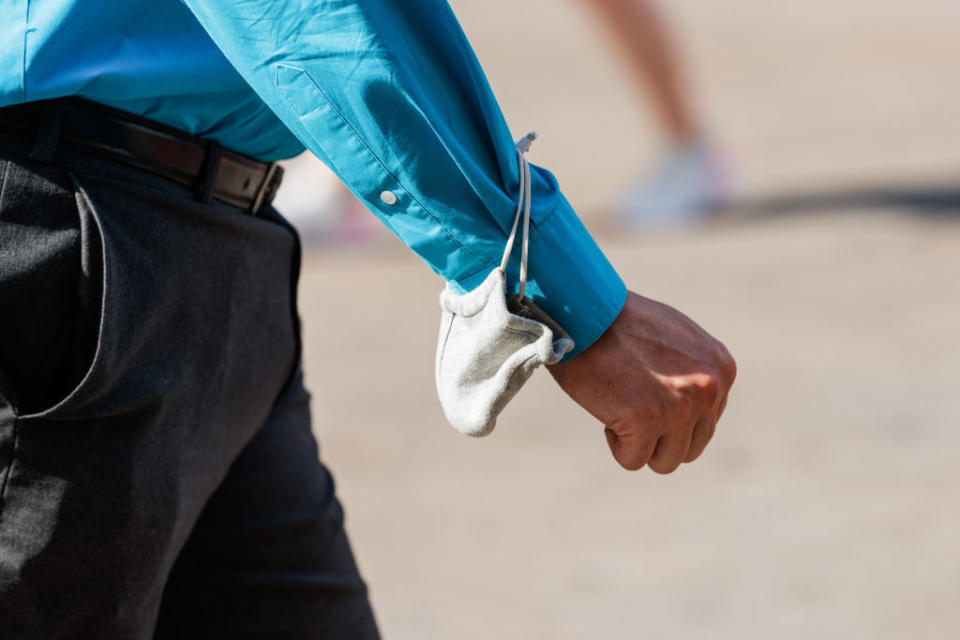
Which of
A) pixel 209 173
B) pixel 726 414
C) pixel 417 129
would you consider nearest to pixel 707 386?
pixel 417 129

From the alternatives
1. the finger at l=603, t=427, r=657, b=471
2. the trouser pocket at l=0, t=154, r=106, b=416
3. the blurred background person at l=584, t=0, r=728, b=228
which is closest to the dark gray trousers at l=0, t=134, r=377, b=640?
the trouser pocket at l=0, t=154, r=106, b=416

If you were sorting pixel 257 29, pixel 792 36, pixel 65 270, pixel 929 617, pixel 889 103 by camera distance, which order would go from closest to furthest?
1. pixel 257 29
2. pixel 65 270
3. pixel 929 617
4. pixel 889 103
5. pixel 792 36

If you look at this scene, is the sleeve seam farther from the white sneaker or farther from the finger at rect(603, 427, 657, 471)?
the white sneaker

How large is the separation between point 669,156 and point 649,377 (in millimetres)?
4453

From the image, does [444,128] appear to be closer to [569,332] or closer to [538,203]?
[538,203]

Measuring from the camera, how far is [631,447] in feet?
4.50

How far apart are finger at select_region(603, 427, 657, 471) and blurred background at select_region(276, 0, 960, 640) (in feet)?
5.20

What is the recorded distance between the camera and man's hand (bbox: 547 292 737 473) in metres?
1.34

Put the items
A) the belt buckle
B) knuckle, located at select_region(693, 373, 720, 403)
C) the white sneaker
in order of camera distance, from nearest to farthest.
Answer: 1. knuckle, located at select_region(693, 373, 720, 403)
2. the belt buckle
3. the white sneaker

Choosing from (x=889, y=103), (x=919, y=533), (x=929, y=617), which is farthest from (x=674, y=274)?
(x=889, y=103)

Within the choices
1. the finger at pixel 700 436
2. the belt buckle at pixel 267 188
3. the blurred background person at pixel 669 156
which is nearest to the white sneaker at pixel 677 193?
the blurred background person at pixel 669 156

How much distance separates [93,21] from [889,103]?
7.01 m

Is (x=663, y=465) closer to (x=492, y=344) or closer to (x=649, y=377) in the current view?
(x=649, y=377)

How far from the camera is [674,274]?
202 inches
